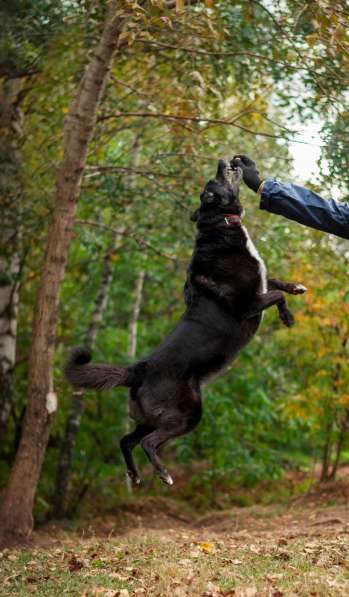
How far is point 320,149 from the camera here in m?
6.96

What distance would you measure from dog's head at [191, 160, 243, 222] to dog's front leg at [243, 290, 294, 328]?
0.72 meters

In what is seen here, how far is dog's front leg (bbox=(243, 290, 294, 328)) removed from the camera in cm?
592

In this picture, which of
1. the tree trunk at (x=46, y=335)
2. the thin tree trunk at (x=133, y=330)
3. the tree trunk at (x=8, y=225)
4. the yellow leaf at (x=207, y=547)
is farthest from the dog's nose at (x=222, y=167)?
the thin tree trunk at (x=133, y=330)

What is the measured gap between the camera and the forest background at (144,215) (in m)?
8.17

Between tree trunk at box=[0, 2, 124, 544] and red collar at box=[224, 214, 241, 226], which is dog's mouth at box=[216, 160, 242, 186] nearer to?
red collar at box=[224, 214, 241, 226]

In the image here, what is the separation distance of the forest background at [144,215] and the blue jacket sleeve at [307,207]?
138 centimetres

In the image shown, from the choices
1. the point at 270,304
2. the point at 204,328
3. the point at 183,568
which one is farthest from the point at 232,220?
the point at 183,568

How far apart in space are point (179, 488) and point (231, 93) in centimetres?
823

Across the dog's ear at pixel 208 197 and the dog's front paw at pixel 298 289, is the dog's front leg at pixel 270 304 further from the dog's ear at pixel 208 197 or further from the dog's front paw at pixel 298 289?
the dog's ear at pixel 208 197

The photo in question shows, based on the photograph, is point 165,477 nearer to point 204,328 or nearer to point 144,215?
point 204,328

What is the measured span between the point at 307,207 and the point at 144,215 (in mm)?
6267

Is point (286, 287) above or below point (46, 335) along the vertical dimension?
above

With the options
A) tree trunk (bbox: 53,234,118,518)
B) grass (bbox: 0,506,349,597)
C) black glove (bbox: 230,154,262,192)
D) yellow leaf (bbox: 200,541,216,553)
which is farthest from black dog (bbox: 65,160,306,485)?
tree trunk (bbox: 53,234,118,518)

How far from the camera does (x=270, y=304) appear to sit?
5.95 meters
